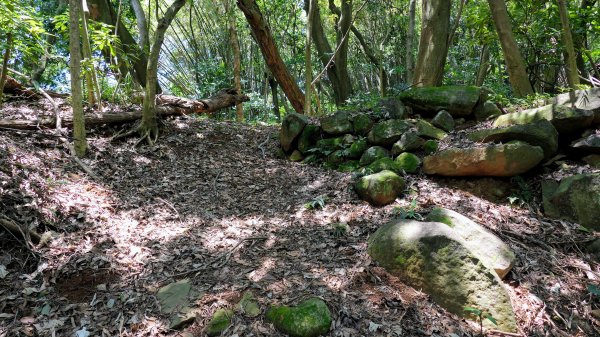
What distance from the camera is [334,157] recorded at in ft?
18.3

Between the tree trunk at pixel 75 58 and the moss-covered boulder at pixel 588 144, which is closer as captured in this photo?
the moss-covered boulder at pixel 588 144

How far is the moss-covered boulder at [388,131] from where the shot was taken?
519 cm

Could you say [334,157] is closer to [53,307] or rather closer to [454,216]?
[454,216]

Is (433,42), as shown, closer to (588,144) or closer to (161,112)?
(588,144)

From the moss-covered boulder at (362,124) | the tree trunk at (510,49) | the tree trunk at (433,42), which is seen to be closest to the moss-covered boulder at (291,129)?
the moss-covered boulder at (362,124)

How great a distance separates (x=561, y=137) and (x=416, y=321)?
338 cm

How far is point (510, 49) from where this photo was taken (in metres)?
5.70

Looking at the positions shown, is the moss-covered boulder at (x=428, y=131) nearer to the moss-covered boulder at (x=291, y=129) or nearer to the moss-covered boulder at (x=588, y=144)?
the moss-covered boulder at (x=588, y=144)

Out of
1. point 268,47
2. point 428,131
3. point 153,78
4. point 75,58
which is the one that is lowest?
point 428,131

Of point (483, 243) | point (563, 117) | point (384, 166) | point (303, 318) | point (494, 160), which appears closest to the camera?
point (303, 318)

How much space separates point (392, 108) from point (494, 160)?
200 cm

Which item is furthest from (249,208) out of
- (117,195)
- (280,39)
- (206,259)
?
(280,39)

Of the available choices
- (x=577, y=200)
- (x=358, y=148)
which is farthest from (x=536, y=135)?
(x=358, y=148)

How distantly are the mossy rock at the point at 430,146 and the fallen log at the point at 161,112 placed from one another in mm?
4388
